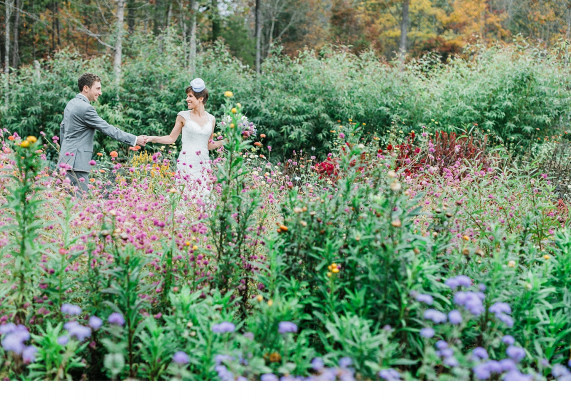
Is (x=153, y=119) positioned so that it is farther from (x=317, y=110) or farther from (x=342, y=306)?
(x=342, y=306)

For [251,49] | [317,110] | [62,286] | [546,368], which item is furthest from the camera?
[251,49]

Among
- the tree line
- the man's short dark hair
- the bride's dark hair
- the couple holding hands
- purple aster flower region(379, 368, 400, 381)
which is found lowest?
purple aster flower region(379, 368, 400, 381)

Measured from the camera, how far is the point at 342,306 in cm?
251

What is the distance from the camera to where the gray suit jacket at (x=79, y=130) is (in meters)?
5.30

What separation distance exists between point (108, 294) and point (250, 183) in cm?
200

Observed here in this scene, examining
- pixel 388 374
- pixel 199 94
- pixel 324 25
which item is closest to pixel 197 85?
pixel 199 94

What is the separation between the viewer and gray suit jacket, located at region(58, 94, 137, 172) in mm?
5297

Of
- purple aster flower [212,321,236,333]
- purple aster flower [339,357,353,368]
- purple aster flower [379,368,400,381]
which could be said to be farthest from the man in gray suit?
purple aster flower [379,368,400,381]

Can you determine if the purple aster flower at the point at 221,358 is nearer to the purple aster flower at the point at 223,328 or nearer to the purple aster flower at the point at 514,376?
the purple aster flower at the point at 223,328

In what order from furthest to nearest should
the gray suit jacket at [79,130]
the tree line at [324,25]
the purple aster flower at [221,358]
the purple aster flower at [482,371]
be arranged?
the tree line at [324,25], the gray suit jacket at [79,130], the purple aster flower at [221,358], the purple aster flower at [482,371]

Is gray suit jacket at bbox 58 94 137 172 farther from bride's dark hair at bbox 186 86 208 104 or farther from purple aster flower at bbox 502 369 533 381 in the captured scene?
purple aster flower at bbox 502 369 533 381

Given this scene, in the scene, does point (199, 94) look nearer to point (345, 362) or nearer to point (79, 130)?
point (79, 130)

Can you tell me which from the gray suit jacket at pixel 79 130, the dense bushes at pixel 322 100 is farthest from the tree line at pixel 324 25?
the gray suit jacket at pixel 79 130
